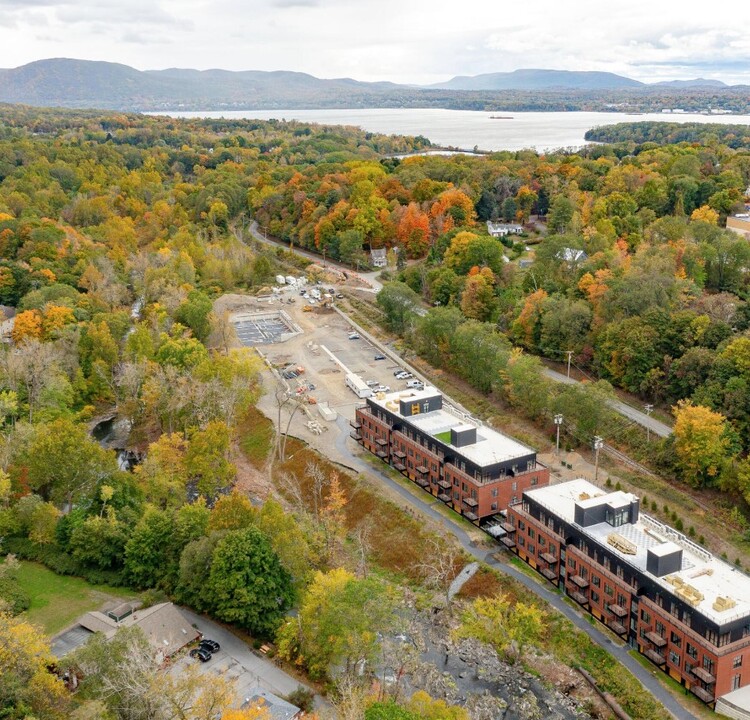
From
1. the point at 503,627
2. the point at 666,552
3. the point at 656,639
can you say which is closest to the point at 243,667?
the point at 503,627

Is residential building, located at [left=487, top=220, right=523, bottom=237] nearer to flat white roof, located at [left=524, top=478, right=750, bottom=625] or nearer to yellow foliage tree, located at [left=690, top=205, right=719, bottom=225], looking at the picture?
yellow foliage tree, located at [left=690, top=205, right=719, bottom=225]

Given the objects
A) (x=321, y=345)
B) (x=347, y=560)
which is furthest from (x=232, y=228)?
(x=347, y=560)

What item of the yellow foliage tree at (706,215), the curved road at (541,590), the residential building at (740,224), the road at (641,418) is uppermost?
the yellow foliage tree at (706,215)

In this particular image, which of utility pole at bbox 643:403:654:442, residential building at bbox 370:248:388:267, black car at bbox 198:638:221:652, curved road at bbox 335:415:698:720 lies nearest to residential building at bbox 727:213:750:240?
utility pole at bbox 643:403:654:442

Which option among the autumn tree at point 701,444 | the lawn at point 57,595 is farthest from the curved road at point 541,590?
the lawn at point 57,595

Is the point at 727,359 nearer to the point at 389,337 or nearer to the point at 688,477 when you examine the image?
the point at 688,477

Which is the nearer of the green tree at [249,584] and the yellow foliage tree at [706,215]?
the green tree at [249,584]

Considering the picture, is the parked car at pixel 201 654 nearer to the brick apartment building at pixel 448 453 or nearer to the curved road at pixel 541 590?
the curved road at pixel 541 590
